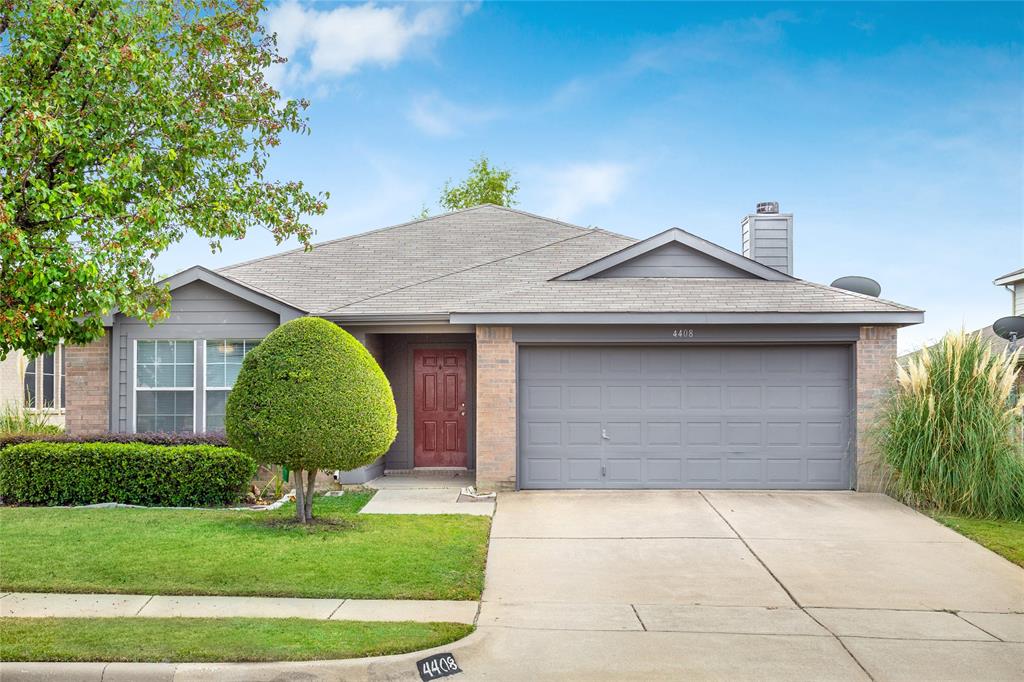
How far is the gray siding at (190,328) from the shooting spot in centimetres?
1323

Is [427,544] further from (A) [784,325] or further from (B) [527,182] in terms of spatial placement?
(B) [527,182]

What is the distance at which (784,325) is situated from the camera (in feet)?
41.5

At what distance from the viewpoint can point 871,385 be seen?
12570 millimetres

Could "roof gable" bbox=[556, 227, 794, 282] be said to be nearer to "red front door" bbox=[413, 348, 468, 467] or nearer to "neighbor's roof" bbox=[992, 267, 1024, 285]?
"red front door" bbox=[413, 348, 468, 467]

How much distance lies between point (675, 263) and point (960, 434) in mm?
5171

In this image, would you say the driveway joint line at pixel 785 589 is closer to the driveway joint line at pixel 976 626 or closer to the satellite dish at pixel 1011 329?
the driveway joint line at pixel 976 626

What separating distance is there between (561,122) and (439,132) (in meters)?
3.85

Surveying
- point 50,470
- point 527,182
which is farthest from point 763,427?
point 527,182

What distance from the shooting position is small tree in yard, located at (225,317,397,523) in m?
9.28

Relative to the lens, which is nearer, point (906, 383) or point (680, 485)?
point (906, 383)

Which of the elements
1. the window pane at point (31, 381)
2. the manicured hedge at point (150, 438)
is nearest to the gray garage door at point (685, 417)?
the manicured hedge at point (150, 438)

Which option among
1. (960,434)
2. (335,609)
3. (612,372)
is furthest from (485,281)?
(335,609)

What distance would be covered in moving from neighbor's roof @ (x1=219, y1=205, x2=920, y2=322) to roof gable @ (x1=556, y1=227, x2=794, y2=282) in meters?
0.18

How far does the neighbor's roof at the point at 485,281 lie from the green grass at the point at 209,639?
6.89 metres
